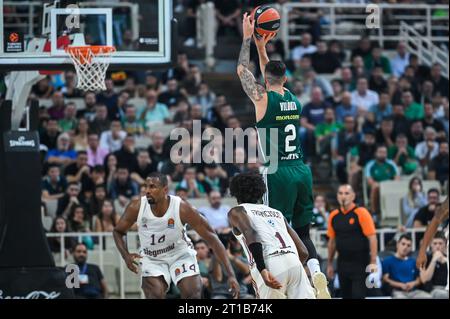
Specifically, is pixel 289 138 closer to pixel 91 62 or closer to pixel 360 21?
pixel 91 62

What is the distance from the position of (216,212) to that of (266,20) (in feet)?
22.3

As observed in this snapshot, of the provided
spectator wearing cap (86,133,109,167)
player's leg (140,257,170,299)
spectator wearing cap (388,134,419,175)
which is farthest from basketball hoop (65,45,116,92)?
spectator wearing cap (388,134,419,175)

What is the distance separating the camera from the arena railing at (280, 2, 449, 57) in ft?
86.0

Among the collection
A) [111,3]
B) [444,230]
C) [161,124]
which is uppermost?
[111,3]

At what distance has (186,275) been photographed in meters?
15.1

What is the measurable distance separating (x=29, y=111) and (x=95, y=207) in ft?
10.9

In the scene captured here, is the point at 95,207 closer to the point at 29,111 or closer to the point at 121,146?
the point at 121,146

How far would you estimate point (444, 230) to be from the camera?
2070 cm

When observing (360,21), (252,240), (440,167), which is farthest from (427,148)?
(252,240)

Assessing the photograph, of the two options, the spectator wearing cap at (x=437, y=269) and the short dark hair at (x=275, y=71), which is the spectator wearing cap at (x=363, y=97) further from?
the short dark hair at (x=275, y=71)

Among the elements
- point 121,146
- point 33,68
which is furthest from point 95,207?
point 33,68

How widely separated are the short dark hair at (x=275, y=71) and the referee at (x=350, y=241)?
4.21m

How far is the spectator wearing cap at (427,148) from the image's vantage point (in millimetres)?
24016
